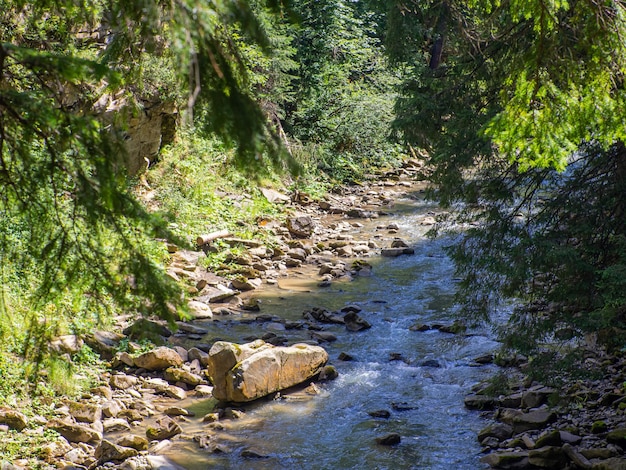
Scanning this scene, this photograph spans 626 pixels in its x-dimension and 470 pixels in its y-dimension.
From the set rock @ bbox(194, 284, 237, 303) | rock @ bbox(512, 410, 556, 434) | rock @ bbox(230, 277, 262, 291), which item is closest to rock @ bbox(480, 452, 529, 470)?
rock @ bbox(512, 410, 556, 434)

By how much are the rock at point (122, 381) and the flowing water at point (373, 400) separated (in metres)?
0.94

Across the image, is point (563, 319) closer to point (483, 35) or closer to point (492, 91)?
point (492, 91)

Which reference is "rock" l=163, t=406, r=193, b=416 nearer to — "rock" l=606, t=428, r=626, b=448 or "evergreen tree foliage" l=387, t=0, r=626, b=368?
"evergreen tree foliage" l=387, t=0, r=626, b=368

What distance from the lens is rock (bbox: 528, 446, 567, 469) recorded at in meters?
6.25

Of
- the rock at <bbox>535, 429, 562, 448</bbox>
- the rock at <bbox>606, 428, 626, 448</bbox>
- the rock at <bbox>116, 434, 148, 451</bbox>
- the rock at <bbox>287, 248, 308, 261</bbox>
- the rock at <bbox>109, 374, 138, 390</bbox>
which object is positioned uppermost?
the rock at <bbox>287, 248, 308, 261</bbox>

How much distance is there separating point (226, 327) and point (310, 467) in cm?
431

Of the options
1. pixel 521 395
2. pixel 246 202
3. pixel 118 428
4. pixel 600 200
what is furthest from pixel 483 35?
pixel 246 202

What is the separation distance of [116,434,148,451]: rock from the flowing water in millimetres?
309

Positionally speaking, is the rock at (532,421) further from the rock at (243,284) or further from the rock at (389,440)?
the rock at (243,284)

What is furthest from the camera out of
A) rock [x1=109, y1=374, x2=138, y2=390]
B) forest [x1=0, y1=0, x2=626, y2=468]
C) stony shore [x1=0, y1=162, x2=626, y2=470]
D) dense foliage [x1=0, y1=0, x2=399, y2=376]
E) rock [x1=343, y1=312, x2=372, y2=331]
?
rock [x1=343, y1=312, x2=372, y2=331]

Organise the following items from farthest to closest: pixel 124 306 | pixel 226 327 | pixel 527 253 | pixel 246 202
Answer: pixel 246 202 → pixel 226 327 → pixel 527 253 → pixel 124 306

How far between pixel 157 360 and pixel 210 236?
227 inches

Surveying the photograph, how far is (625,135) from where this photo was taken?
4.89 metres

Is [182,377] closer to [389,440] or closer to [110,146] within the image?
[389,440]
